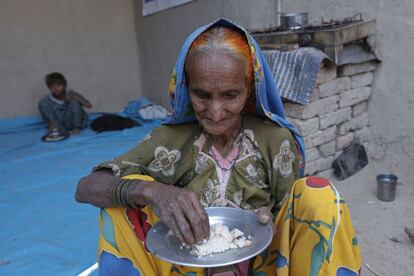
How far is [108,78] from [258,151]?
5638 millimetres

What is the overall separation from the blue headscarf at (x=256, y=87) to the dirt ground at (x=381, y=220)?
0.92 meters

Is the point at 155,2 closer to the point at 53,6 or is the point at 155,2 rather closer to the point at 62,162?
the point at 53,6

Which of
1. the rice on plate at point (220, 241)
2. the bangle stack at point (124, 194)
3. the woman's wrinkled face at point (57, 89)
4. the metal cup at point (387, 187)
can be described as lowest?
the metal cup at point (387, 187)

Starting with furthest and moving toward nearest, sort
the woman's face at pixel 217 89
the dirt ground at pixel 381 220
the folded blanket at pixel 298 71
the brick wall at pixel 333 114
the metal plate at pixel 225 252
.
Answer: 1. the brick wall at pixel 333 114
2. the folded blanket at pixel 298 71
3. the dirt ground at pixel 381 220
4. the woman's face at pixel 217 89
5. the metal plate at pixel 225 252

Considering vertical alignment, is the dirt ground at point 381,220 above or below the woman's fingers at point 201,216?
below

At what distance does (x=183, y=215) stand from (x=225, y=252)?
18 centimetres

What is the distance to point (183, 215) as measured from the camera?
1233 mm

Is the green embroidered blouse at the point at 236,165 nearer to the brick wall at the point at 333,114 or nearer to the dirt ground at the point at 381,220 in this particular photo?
the dirt ground at the point at 381,220

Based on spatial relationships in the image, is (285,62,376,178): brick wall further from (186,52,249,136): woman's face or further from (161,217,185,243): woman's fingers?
(161,217,185,243): woman's fingers

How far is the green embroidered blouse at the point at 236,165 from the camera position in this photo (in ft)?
5.13

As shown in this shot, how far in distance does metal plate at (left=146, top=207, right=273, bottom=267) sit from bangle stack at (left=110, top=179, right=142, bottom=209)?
115mm

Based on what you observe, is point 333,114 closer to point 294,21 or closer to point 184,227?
point 294,21

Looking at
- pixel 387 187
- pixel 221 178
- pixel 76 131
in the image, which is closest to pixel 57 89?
pixel 76 131

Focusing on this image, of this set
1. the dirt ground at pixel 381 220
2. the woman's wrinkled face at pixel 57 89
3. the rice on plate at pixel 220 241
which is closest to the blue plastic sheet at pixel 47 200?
the woman's wrinkled face at pixel 57 89
